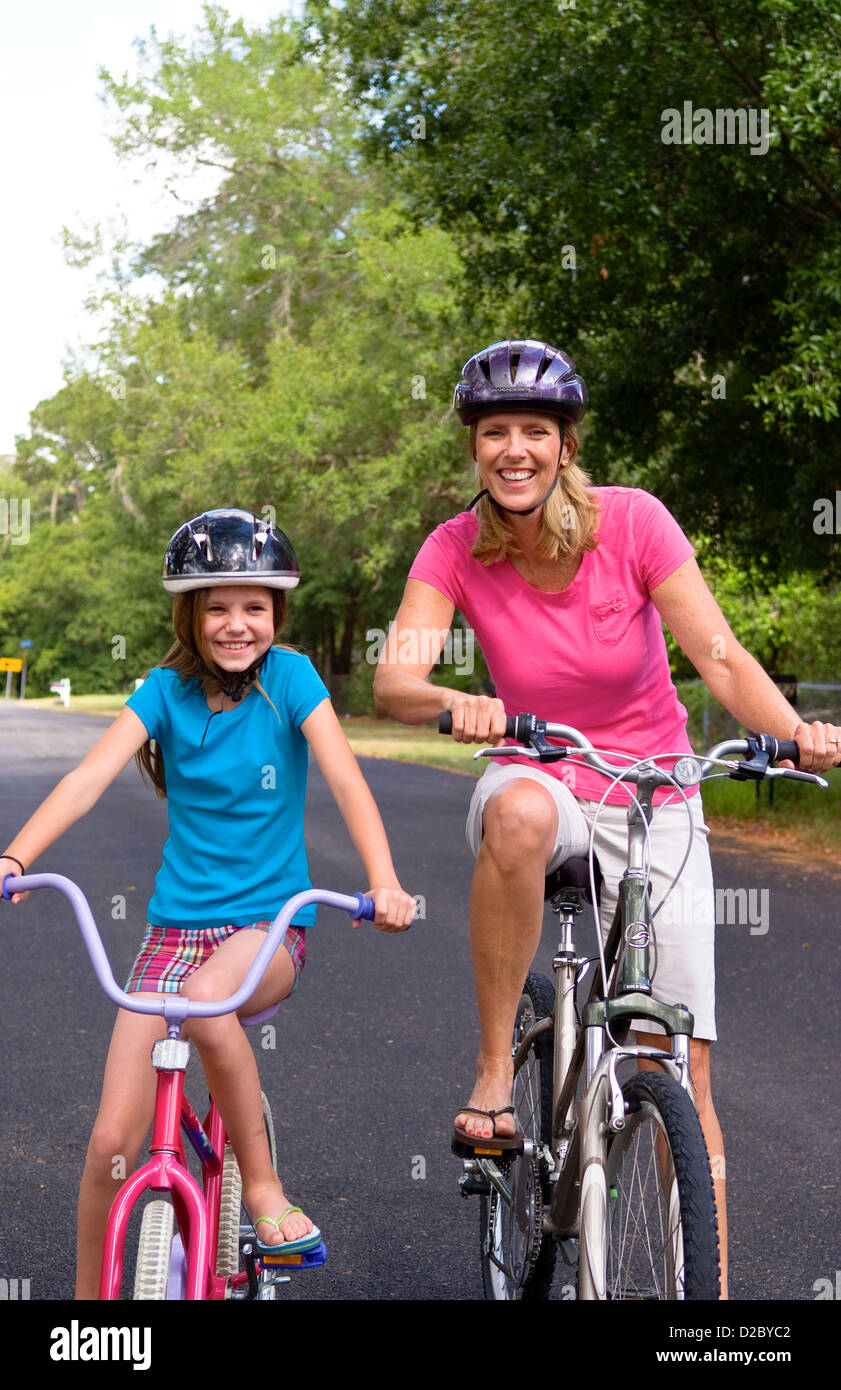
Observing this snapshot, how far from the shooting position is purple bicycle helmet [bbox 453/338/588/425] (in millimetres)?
3482

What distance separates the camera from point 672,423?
601 inches

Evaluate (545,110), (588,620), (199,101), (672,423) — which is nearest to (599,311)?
(672,423)

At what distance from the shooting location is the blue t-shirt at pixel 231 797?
322 cm

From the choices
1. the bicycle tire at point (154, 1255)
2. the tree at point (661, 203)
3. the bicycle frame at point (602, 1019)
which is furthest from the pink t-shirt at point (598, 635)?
the tree at point (661, 203)

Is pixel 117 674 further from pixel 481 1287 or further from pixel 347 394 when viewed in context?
pixel 481 1287

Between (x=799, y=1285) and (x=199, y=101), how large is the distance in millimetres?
41470

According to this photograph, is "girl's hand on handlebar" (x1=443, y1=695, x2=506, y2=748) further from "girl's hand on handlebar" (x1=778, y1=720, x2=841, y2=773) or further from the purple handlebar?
"girl's hand on handlebar" (x1=778, y1=720, x2=841, y2=773)

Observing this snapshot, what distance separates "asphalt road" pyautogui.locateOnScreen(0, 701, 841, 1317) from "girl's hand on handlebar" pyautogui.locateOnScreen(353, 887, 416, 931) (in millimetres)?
1415

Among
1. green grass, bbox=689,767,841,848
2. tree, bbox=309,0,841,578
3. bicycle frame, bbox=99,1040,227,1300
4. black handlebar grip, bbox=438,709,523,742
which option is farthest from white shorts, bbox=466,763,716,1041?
green grass, bbox=689,767,841,848

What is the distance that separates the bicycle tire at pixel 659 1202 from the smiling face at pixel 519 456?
1368 mm

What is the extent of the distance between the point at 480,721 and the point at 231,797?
0.63 meters

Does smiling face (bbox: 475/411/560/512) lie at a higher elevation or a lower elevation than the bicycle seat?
higher

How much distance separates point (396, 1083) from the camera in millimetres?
6047

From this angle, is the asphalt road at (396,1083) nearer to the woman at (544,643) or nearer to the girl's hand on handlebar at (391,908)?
the woman at (544,643)
